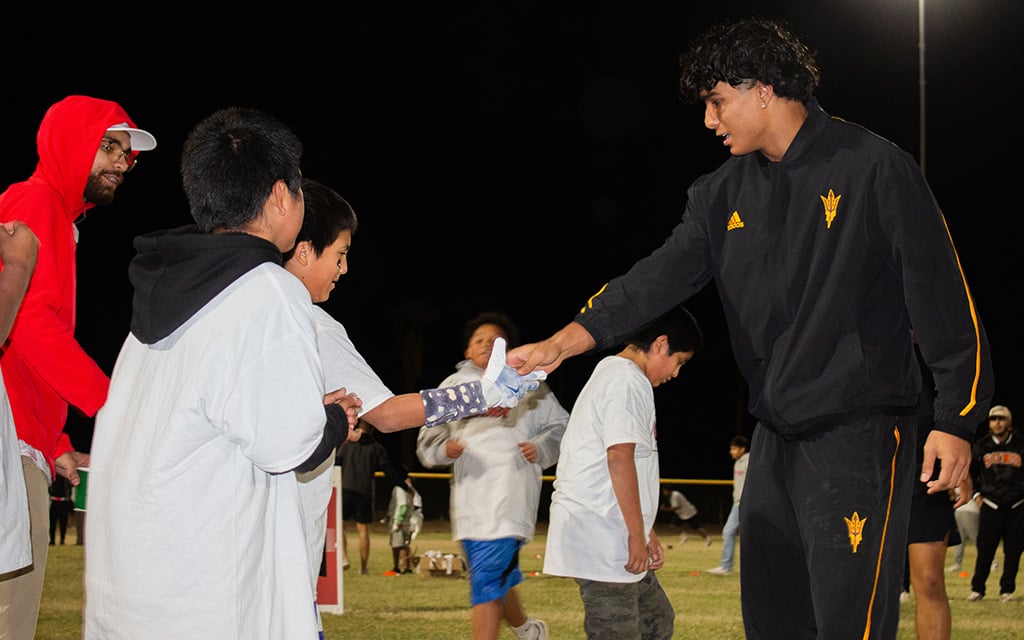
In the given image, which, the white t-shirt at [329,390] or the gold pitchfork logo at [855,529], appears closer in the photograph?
the gold pitchfork logo at [855,529]

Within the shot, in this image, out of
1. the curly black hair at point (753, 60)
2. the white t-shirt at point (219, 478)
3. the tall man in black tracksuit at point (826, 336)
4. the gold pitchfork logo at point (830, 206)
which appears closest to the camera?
the white t-shirt at point (219, 478)

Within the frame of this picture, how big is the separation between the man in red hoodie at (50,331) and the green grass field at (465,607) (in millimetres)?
5134

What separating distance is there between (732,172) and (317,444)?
5.80 feet

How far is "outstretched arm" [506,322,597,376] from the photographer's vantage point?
13.0 feet

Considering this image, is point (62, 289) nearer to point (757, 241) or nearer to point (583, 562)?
point (757, 241)

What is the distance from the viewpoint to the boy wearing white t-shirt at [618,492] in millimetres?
5902

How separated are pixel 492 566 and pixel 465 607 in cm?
387

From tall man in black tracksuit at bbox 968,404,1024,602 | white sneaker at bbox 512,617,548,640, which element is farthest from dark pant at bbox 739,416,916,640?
tall man in black tracksuit at bbox 968,404,1024,602

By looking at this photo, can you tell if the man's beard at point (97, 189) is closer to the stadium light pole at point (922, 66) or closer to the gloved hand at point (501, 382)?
the gloved hand at point (501, 382)

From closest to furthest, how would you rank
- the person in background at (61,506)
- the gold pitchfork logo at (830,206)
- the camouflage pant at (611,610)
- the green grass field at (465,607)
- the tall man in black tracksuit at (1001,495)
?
the gold pitchfork logo at (830,206)
the camouflage pant at (611,610)
the green grass field at (465,607)
the tall man in black tracksuit at (1001,495)
the person in background at (61,506)

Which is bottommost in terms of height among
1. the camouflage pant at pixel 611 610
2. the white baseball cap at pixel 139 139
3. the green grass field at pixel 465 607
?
the green grass field at pixel 465 607

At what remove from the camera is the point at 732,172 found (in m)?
3.85

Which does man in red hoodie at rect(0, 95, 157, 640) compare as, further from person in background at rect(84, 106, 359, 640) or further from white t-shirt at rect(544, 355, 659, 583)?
white t-shirt at rect(544, 355, 659, 583)

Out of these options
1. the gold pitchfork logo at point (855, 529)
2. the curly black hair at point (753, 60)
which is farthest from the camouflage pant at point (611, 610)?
the curly black hair at point (753, 60)
